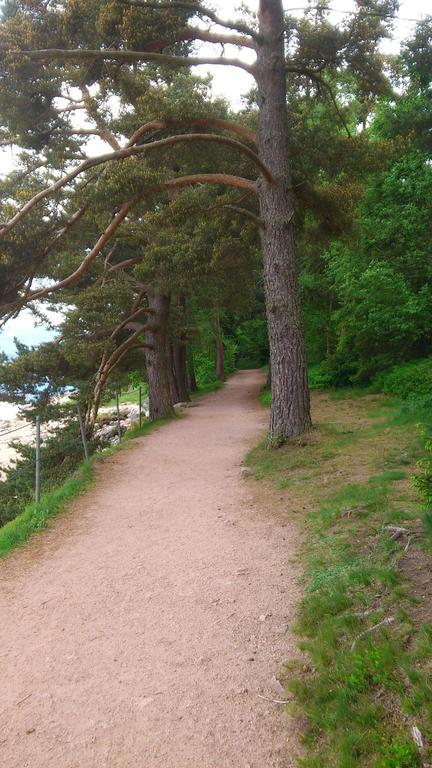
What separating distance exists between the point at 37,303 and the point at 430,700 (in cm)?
1645

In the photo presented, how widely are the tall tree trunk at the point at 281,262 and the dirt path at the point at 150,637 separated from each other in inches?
107

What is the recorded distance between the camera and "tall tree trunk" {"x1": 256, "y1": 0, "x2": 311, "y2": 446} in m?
9.11

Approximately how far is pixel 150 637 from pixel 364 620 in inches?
60.3

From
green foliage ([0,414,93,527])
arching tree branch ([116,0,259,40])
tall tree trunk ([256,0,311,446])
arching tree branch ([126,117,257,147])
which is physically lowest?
green foliage ([0,414,93,527])

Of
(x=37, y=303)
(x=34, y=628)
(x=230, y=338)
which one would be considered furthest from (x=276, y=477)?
(x=230, y=338)

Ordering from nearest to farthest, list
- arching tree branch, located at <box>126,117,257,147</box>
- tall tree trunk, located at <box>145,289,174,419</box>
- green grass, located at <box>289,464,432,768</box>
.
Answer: green grass, located at <box>289,464,432,768</box>, arching tree branch, located at <box>126,117,257,147</box>, tall tree trunk, located at <box>145,289,174,419</box>

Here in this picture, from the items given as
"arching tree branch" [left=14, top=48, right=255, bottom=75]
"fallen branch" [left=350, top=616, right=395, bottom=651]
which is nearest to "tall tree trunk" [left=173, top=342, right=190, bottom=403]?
"arching tree branch" [left=14, top=48, right=255, bottom=75]

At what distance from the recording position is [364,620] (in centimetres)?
323

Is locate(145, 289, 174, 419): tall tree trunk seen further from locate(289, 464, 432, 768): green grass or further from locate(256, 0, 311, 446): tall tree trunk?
locate(289, 464, 432, 768): green grass

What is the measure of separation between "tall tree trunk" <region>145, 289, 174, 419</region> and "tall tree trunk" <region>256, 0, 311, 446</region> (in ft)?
24.8

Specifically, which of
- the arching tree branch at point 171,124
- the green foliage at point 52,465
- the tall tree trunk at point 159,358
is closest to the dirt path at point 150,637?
the arching tree branch at point 171,124

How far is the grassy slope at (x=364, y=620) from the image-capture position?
91.8 inches

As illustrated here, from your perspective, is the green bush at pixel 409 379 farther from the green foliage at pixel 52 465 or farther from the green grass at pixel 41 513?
the green foliage at pixel 52 465

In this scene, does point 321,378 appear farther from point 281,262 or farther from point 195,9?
point 195,9
